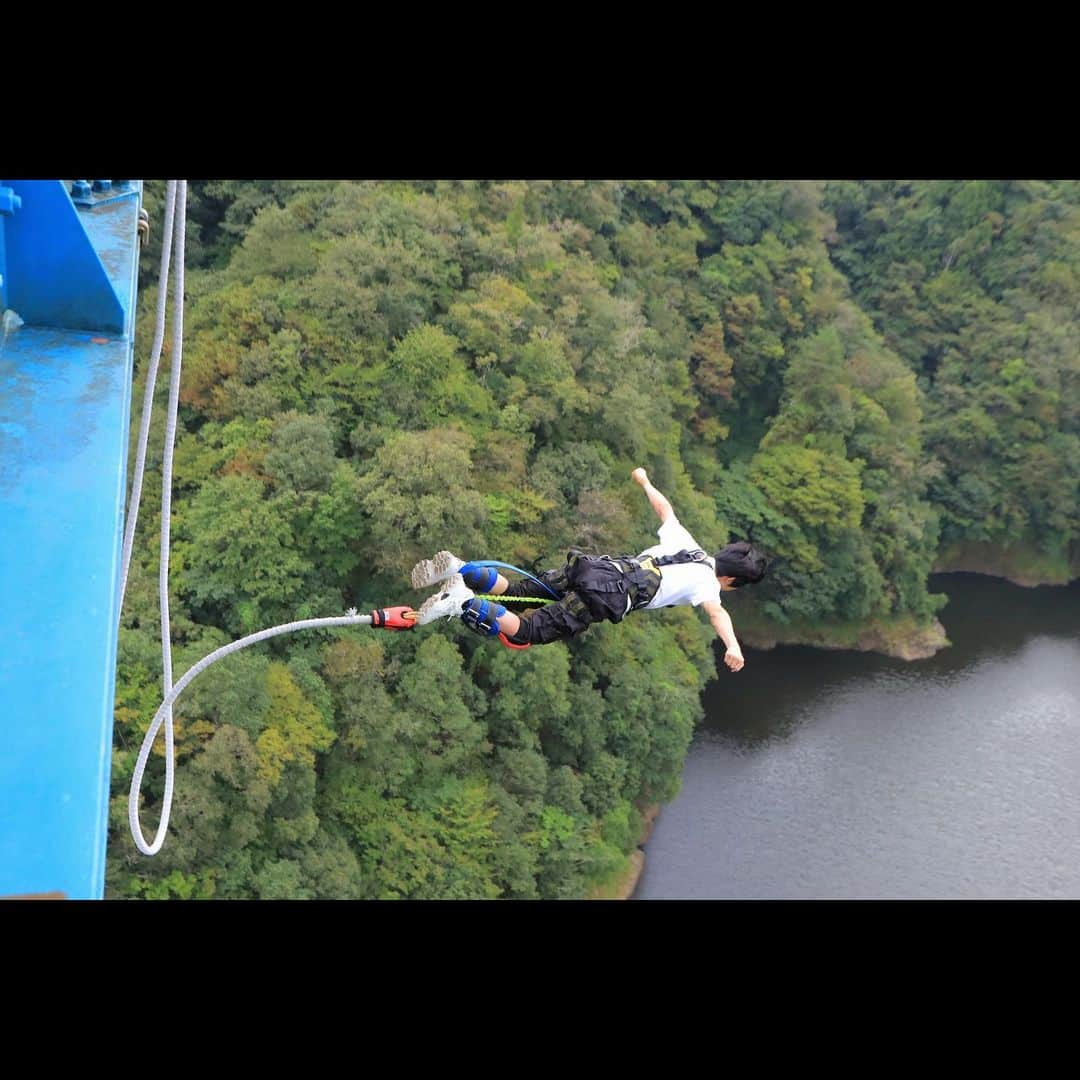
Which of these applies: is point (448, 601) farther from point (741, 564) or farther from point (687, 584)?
point (741, 564)

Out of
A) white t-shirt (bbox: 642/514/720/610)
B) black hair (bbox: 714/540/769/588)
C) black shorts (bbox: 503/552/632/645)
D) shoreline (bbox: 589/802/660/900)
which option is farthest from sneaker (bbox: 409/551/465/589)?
shoreline (bbox: 589/802/660/900)

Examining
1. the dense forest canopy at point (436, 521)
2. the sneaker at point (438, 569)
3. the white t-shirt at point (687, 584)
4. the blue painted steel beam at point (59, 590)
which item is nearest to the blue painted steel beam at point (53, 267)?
the blue painted steel beam at point (59, 590)

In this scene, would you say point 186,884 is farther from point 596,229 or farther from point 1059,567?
point 1059,567

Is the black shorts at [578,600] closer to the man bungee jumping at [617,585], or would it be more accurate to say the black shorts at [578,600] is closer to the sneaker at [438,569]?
the man bungee jumping at [617,585]

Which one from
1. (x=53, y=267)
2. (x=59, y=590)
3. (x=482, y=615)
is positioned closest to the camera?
(x=59, y=590)

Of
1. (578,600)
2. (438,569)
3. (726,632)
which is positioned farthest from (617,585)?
(438,569)

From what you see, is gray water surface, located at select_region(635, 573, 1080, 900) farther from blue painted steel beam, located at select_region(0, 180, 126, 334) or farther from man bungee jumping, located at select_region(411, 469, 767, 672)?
blue painted steel beam, located at select_region(0, 180, 126, 334)
